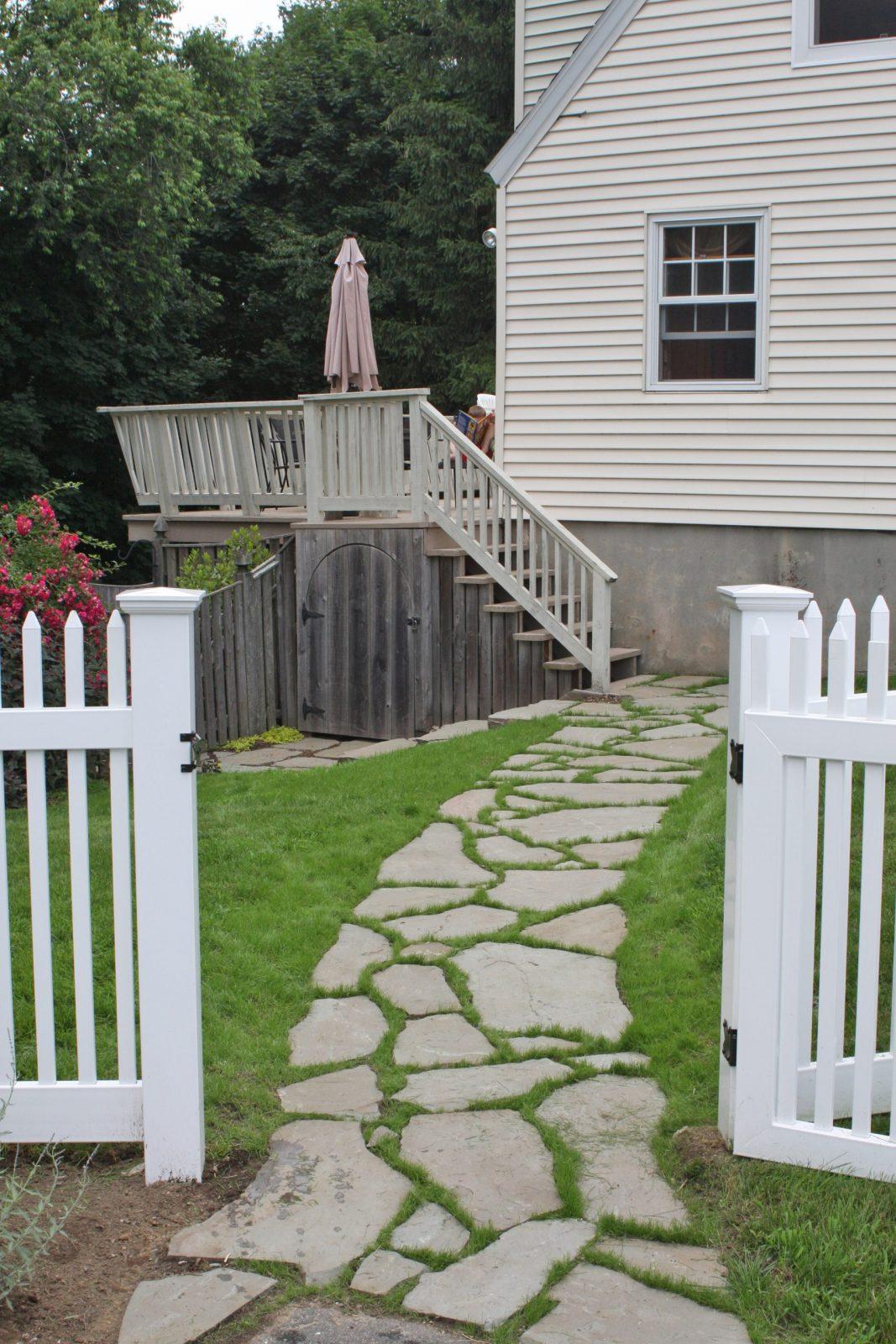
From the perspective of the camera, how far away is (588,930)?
4.80 meters

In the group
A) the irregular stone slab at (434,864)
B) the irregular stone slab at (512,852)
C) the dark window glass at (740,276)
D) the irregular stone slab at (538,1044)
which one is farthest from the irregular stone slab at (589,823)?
the dark window glass at (740,276)

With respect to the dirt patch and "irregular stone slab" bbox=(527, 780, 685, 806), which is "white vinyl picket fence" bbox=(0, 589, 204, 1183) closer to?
the dirt patch

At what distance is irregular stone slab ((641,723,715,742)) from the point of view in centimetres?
812

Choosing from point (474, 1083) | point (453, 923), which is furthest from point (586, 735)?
point (474, 1083)

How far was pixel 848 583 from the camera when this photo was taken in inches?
404

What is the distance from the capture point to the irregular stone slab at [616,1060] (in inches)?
146

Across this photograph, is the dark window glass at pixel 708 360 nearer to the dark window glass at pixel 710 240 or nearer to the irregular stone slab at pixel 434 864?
the dark window glass at pixel 710 240

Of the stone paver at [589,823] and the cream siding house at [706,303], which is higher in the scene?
the cream siding house at [706,303]

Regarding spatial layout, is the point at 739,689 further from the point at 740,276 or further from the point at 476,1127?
the point at 740,276

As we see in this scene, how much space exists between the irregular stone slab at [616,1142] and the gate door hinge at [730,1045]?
0.29 m

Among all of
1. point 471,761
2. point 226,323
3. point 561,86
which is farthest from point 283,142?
point 471,761

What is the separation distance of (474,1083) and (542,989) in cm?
71

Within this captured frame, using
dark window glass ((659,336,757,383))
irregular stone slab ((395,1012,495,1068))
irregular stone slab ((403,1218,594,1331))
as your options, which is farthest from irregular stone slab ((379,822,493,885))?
dark window glass ((659,336,757,383))

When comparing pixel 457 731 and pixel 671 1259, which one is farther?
pixel 457 731
